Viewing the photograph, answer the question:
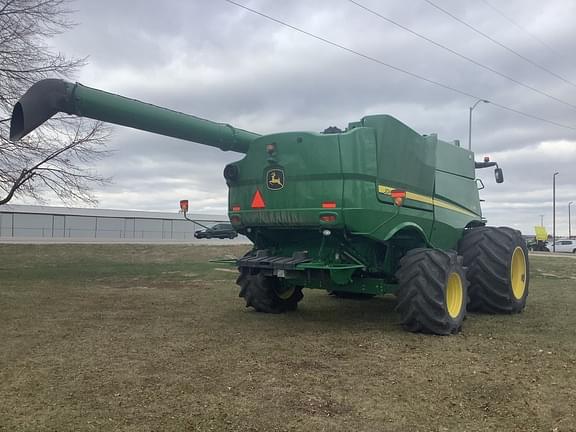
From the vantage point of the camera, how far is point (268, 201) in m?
7.86

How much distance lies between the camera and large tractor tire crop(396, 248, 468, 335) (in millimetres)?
6977

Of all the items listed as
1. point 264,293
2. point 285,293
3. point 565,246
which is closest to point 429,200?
point 285,293

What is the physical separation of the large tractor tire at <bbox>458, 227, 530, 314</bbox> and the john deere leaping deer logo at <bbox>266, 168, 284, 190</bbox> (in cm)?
358

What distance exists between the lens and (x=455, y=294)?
771 centimetres

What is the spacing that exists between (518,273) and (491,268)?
111 centimetres

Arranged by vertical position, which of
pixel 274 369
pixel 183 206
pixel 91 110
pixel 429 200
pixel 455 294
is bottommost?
pixel 274 369

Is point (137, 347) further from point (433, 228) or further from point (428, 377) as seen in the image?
point (433, 228)

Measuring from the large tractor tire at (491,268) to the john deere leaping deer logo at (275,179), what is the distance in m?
3.58

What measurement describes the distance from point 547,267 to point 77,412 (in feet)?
63.1

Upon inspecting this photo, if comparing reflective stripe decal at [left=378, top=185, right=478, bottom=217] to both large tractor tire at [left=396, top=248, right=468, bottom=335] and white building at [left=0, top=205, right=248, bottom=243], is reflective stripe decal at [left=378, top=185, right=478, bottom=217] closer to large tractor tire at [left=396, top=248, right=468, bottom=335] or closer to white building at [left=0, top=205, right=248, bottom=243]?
large tractor tire at [left=396, top=248, right=468, bottom=335]

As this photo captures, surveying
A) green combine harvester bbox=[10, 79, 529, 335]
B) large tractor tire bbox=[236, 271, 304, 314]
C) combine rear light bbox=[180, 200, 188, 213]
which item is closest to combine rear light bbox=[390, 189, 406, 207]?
green combine harvester bbox=[10, 79, 529, 335]

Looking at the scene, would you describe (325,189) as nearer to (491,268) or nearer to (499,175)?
(491,268)

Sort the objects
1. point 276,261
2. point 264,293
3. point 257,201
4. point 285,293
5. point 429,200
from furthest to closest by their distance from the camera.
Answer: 1. point 285,293
2. point 264,293
3. point 429,200
4. point 257,201
5. point 276,261

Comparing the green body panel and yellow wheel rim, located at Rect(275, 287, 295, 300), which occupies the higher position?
the green body panel
